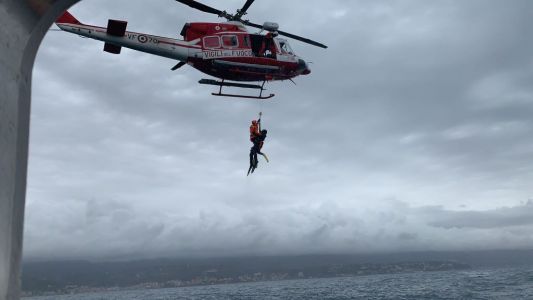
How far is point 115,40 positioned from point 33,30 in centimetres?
1893

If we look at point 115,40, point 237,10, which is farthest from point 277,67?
point 115,40

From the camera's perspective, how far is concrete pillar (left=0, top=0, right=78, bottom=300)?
370 cm

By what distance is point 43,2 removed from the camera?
13.0 feet

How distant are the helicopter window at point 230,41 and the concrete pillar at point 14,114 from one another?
68.2 ft

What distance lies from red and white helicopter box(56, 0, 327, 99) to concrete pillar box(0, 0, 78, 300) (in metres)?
18.3

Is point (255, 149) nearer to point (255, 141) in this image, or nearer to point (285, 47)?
point (255, 141)

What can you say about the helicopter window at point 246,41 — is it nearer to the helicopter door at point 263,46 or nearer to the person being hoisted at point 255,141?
the helicopter door at point 263,46

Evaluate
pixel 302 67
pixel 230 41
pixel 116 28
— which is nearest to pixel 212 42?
pixel 230 41

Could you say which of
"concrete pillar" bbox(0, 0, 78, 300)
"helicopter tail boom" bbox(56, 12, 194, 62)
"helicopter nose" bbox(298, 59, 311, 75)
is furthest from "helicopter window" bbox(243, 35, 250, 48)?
"concrete pillar" bbox(0, 0, 78, 300)

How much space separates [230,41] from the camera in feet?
81.4

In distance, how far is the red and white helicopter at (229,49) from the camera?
920 inches

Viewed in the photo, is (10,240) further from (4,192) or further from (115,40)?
(115,40)

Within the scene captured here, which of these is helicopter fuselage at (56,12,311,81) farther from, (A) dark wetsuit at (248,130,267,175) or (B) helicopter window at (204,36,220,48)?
(A) dark wetsuit at (248,130,267,175)

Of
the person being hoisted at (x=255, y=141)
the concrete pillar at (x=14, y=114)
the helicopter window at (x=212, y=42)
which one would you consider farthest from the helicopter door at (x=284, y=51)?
the concrete pillar at (x=14, y=114)
